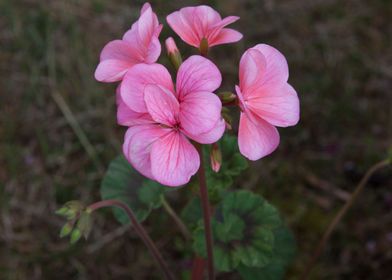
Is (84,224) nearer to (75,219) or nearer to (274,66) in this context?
(75,219)

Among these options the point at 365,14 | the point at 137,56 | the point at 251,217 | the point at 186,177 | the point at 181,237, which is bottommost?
the point at 181,237

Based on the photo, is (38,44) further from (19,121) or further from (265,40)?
(265,40)

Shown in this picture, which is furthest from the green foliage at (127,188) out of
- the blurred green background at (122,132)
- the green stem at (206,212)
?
the blurred green background at (122,132)

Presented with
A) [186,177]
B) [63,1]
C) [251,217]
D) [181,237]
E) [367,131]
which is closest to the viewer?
[186,177]

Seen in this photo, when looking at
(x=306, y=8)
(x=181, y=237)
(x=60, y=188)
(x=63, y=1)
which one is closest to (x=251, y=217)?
(x=181, y=237)

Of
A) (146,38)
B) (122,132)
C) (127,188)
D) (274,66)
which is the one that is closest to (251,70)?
(274,66)

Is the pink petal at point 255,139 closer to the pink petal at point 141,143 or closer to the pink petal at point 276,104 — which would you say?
the pink petal at point 276,104
